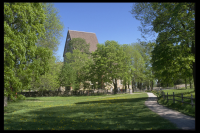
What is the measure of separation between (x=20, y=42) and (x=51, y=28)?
17626 mm

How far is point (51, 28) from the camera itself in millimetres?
31078

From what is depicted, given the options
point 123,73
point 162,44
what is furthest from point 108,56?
point 162,44

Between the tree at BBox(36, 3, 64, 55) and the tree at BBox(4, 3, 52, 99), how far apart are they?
12.0 meters

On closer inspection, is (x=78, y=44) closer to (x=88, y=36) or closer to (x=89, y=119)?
(x=88, y=36)

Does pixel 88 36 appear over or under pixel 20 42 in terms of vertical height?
over

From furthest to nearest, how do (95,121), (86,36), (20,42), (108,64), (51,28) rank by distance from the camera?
1. (86,36)
2. (108,64)
3. (51,28)
4. (20,42)
5. (95,121)

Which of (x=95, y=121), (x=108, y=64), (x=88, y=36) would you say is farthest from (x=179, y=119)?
(x=88, y=36)

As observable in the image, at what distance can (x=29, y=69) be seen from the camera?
56.6 feet

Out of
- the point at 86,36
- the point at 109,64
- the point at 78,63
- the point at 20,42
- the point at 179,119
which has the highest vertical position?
the point at 86,36

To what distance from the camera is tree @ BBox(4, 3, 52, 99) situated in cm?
1338

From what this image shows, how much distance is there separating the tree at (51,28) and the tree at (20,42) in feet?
39.4

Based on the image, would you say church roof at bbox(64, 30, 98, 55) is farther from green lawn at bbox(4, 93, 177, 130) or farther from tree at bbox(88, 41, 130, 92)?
green lawn at bbox(4, 93, 177, 130)
